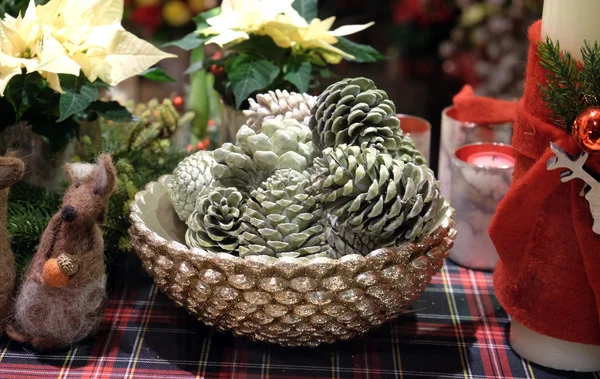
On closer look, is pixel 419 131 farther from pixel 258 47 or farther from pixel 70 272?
pixel 70 272

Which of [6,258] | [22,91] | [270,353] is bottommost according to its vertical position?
[270,353]

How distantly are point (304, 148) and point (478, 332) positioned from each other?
0.82 ft

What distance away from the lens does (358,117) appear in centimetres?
61

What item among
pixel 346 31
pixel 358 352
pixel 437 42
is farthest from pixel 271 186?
pixel 437 42

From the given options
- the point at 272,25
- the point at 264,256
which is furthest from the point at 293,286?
the point at 272,25

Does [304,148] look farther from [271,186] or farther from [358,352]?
[358,352]

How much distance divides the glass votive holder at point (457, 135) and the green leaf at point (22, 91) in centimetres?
47

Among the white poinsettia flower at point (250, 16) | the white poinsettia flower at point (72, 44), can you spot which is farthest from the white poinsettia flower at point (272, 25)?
the white poinsettia flower at point (72, 44)

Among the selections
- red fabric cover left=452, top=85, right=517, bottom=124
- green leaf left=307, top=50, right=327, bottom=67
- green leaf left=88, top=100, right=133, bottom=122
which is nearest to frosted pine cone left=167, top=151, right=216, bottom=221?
green leaf left=88, top=100, right=133, bottom=122

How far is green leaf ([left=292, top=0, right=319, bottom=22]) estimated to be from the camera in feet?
2.88

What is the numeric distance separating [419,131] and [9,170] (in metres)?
0.46

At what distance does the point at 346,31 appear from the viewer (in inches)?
32.8

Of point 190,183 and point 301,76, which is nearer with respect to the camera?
point 190,183

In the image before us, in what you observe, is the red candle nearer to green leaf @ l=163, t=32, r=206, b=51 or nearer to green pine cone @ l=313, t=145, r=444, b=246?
green pine cone @ l=313, t=145, r=444, b=246
